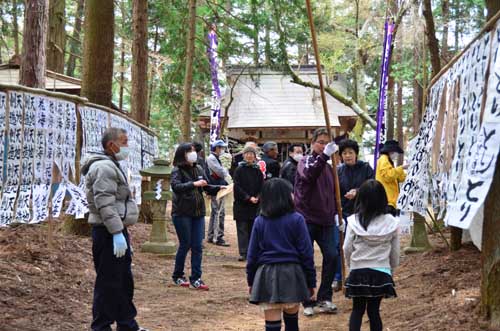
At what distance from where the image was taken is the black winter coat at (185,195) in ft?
24.1

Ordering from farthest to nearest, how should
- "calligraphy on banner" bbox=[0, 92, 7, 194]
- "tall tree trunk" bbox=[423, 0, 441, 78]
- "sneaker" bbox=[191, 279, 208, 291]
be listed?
"tall tree trunk" bbox=[423, 0, 441, 78]
"sneaker" bbox=[191, 279, 208, 291]
"calligraphy on banner" bbox=[0, 92, 7, 194]

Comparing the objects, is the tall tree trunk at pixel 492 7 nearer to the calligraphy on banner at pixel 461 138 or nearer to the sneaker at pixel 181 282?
the calligraphy on banner at pixel 461 138

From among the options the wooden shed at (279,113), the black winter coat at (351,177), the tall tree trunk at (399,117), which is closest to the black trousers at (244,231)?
the black winter coat at (351,177)

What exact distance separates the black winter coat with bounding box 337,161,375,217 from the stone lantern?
12.2ft

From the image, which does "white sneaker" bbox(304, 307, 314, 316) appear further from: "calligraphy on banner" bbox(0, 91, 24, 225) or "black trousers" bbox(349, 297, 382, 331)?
"calligraphy on banner" bbox(0, 91, 24, 225)

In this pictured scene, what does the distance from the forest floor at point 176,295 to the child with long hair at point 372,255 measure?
61 centimetres

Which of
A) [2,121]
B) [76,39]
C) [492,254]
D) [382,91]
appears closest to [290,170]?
[382,91]

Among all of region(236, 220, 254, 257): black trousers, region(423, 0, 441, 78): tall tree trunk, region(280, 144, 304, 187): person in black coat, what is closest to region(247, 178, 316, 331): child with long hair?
region(280, 144, 304, 187): person in black coat

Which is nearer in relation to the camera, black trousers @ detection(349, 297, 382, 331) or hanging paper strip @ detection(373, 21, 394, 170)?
black trousers @ detection(349, 297, 382, 331)

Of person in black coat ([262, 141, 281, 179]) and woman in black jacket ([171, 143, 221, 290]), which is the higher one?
person in black coat ([262, 141, 281, 179])

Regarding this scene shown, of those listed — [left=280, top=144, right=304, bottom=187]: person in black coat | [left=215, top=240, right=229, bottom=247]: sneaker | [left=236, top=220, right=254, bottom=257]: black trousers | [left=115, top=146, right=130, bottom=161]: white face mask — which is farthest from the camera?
[left=215, top=240, right=229, bottom=247]: sneaker

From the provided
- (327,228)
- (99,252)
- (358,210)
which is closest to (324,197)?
(327,228)

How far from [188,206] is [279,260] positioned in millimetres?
3228

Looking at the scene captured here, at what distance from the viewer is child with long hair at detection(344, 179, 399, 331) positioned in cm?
462
